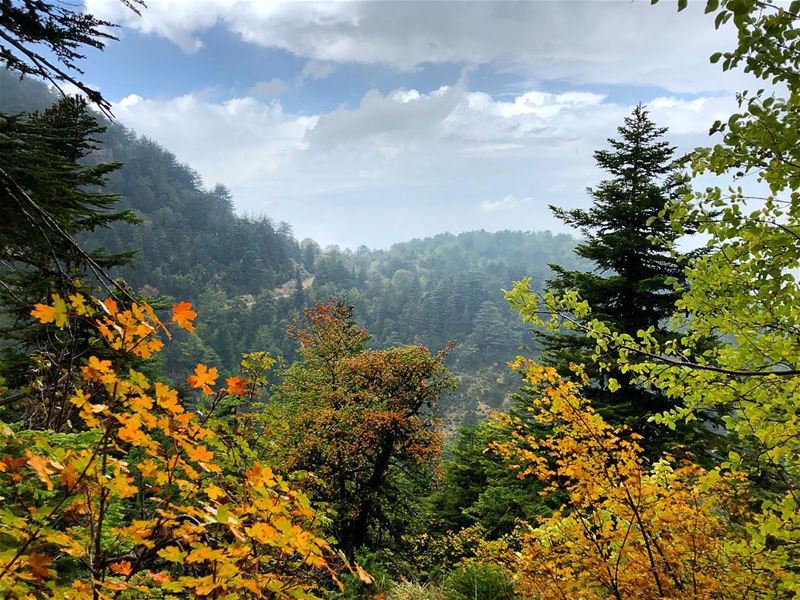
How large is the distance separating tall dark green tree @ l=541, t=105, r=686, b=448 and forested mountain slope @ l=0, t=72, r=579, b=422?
58.4m

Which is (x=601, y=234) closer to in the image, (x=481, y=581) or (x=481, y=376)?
(x=481, y=581)

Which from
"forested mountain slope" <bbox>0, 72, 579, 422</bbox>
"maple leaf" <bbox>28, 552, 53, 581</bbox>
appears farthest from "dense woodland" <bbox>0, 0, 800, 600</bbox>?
"forested mountain slope" <bbox>0, 72, 579, 422</bbox>

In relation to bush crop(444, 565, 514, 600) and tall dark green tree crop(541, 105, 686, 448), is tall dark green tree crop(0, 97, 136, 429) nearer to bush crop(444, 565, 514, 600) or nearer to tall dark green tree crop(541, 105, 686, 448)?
bush crop(444, 565, 514, 600)

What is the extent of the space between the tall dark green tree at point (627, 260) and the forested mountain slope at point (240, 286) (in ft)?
192

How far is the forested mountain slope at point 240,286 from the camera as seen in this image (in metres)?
81.4

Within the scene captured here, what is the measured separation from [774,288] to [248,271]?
109 meters

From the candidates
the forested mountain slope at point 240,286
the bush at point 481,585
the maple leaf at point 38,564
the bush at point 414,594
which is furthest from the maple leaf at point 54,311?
the forested mountain slope at point 240,286

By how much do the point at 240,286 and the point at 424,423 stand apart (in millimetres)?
96410

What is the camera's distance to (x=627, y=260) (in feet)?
44.1

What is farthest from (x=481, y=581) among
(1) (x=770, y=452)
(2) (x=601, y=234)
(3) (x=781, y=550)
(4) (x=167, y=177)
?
(4) (x=167, y=177)

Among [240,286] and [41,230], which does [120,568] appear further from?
[240,286]

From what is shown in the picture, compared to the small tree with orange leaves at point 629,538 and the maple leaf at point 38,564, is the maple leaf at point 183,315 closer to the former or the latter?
the maple leaf at point 38,564

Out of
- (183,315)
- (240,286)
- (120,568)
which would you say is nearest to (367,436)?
(120,568)

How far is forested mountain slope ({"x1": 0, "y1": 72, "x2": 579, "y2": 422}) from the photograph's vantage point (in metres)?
81.4
